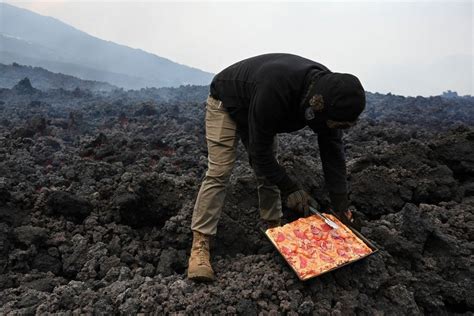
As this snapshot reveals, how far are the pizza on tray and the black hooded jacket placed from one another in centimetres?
31

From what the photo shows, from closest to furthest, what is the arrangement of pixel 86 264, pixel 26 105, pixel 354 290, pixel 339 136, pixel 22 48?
pixel 354 290 → pixel 339 136 → pixel 86 264 → pixel 26 105 → pixel 22 48

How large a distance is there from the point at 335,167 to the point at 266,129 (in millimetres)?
772

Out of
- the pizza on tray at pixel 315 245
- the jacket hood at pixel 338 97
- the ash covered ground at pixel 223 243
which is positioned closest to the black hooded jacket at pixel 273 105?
the jacket hood at pixel 338 97

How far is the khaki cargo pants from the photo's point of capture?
109 inches

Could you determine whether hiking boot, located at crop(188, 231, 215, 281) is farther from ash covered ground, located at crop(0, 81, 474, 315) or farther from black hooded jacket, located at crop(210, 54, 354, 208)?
black hooded jacket, located at crop(210, 54, 354, 208)

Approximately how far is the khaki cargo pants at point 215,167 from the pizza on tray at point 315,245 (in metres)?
0.45

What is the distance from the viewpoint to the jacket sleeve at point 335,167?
281cm

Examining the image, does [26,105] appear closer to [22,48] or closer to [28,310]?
[28,310]

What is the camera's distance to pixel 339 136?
2.80m

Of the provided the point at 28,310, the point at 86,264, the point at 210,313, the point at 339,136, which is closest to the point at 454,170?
the point at 339,136

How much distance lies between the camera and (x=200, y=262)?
2645 mm

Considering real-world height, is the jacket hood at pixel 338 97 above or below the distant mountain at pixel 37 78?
above

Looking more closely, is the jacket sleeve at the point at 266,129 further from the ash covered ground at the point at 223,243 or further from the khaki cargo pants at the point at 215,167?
the ash covered ground at the point at 223,243

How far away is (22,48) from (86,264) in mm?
47494
